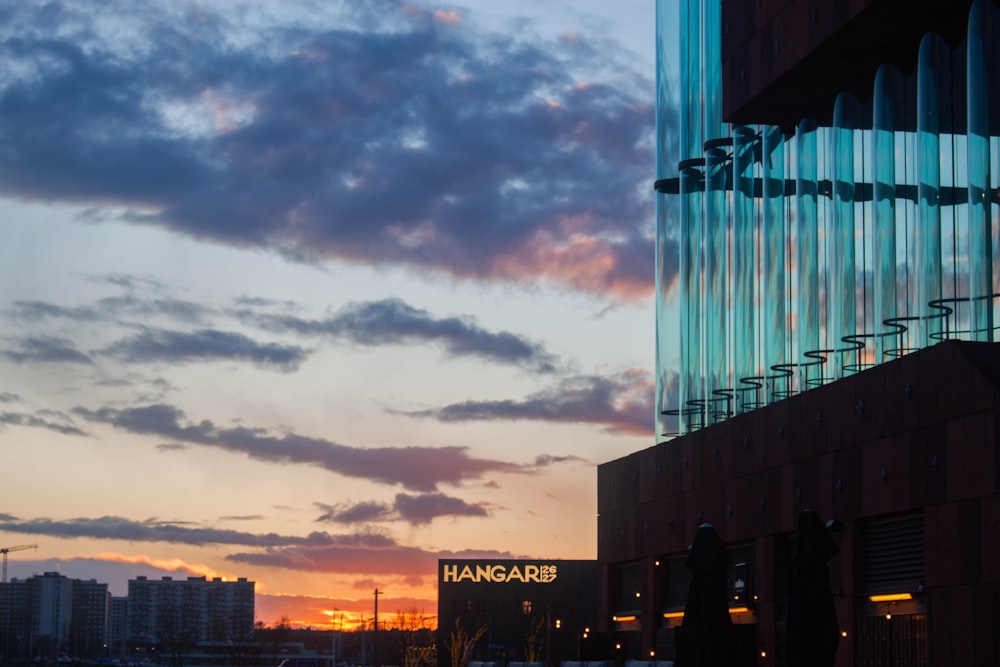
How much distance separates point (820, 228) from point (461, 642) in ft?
283

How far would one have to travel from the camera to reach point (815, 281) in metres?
47.7

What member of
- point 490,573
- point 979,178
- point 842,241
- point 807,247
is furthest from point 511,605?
point 979,178

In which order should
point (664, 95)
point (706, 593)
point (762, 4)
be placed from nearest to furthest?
point (706, 593)
point (762, 4)
point (664, 95)

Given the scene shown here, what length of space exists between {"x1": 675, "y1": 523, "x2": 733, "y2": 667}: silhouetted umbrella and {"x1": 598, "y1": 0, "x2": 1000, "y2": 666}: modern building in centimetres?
128

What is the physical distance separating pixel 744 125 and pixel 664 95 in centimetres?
921

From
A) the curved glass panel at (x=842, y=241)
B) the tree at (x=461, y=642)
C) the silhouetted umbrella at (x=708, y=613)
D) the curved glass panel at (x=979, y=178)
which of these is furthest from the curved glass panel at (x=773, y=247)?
the tree at (x=461, y=642)

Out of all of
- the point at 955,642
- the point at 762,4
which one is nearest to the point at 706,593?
the point at 955,642

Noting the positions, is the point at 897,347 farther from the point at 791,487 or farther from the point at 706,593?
the point at 706,593

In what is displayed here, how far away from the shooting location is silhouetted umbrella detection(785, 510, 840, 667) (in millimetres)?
26938

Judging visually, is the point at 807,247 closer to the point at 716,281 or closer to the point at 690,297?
the point at 716,281

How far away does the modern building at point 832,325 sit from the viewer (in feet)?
120

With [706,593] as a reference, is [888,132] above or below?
above

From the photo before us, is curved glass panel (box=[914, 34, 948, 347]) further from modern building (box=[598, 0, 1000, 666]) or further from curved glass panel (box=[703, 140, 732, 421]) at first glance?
curved glass panel (box=[703, 140, 732, 421])

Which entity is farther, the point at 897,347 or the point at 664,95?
the point at 664,95
